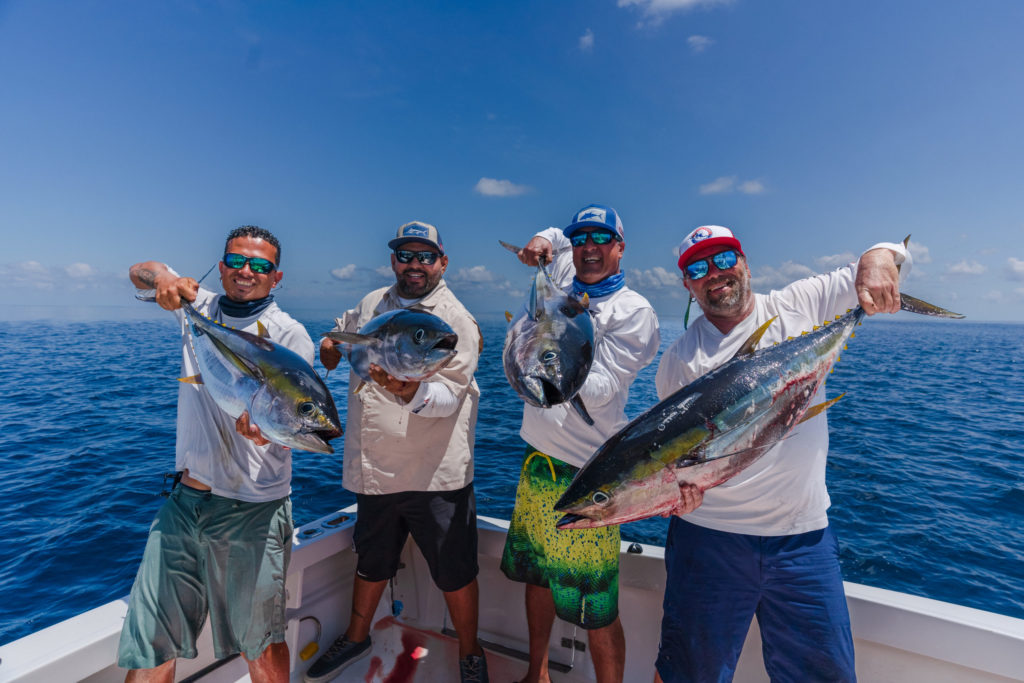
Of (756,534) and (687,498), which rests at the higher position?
(687,498)

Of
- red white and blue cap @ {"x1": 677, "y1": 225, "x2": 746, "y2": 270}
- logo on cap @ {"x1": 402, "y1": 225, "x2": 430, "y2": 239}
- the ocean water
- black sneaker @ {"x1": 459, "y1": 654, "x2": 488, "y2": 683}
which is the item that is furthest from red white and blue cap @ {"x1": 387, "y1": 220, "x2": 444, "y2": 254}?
the ocean water

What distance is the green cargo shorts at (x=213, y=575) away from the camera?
2.05 m

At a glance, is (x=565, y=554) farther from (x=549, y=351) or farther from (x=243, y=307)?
(x=243, y=307)

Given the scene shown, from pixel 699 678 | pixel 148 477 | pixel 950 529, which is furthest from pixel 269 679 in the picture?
pixel 950 529

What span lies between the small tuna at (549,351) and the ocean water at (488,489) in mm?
4747

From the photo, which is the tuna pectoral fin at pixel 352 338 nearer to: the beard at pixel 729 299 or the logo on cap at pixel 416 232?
the logo on cap at pixel 416 232

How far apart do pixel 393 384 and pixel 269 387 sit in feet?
1.62

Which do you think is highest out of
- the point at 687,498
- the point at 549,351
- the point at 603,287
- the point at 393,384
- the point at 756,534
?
the point at 603,287

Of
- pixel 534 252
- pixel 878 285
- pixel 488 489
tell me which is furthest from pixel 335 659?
pixel 488 489

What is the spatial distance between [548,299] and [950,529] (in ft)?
26.4

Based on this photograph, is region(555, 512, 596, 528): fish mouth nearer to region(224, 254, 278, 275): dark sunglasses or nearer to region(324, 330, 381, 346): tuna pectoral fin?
region(324, 330, 381, 346): tuna pectoral fin

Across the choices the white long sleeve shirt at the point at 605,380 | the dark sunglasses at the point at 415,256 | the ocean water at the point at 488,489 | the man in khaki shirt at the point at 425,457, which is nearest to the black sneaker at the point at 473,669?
the man in khaki shirt at the point at 425,457

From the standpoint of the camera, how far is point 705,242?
1900 mm

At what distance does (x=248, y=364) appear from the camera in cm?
178
